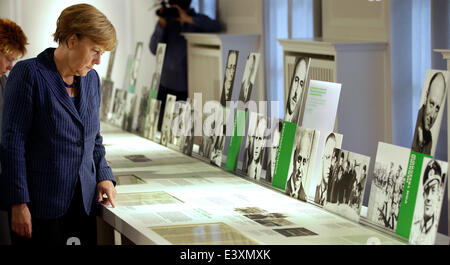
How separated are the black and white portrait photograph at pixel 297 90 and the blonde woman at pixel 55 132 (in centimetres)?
→ 95

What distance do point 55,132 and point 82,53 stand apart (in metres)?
0.32

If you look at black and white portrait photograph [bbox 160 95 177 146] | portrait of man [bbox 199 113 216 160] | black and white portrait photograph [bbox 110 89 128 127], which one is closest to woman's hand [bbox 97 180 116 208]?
portrait of man [bbox 199 113 216 160]

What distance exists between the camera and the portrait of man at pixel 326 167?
303cm

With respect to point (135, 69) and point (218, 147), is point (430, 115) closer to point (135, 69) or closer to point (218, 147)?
point (218, 147)

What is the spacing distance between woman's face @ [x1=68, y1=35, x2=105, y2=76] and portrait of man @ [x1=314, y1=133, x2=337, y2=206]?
993 mm

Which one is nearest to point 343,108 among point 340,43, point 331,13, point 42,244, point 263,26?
point 340,43

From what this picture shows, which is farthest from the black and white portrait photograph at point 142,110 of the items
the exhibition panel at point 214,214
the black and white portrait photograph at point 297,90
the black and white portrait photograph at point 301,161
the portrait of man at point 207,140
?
the black and white portrait photograph at point 301,161

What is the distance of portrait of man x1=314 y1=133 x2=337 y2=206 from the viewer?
3.03 metres

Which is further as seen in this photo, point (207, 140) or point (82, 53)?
point (207, 140)

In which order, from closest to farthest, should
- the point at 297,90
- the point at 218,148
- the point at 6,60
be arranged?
1. the point at 6,60
2. the point at 297,90
3. the point at 218,148

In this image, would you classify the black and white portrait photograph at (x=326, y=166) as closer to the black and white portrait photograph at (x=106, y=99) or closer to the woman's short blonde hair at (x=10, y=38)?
the woman's short blonde hair at (x=10, y=38)

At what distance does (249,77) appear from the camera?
3.99 metres

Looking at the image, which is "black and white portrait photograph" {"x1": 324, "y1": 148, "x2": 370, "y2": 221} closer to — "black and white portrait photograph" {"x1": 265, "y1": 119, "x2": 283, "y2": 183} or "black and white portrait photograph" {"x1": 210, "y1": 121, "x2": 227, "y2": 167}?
"black and white portrait photograph" {"x1": 265, "y1": 119, "x2": 283, "y2": 183}

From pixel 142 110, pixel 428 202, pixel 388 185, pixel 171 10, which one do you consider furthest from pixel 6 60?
pixel 171 10
